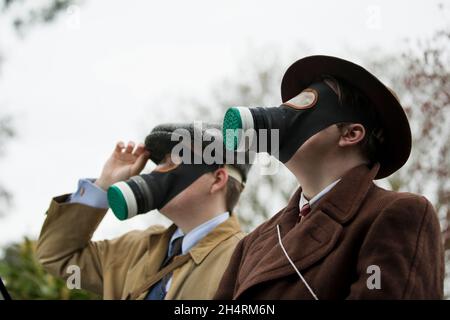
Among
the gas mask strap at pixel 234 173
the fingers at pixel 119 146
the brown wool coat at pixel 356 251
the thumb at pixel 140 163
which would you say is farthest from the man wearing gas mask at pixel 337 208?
the fingers at pixel 119 146

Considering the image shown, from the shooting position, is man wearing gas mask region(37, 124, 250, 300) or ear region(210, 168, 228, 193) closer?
man wearing gas mask region(37, 124, 250, 300)

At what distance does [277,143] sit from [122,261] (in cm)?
175

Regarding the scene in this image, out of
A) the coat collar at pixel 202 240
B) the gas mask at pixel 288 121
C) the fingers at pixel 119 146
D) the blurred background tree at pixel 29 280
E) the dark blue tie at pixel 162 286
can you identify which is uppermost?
the gas mask at pixel 288 121

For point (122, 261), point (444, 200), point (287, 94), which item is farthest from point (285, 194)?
point (287, 94)

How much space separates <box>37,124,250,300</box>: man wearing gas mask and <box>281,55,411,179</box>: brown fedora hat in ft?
3.37

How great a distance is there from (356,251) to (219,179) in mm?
1526

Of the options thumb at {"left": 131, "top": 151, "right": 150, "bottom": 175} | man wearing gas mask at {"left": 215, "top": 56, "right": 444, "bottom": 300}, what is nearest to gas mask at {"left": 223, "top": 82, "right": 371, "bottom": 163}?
man wearing gas mask at {"left": 215, "top": 56, "right": 444, "bottom": 300}

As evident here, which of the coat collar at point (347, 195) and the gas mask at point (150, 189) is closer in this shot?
the coat collar at point (347, 195)

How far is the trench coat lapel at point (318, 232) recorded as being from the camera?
238cm

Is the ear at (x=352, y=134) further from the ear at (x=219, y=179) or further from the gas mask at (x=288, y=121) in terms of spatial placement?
the ear at (x=219, y=179)

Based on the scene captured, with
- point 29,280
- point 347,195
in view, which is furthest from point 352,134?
point 29,280

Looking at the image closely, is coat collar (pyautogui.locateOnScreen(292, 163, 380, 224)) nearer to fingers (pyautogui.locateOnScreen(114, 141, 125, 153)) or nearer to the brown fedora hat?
the brown fedora hat

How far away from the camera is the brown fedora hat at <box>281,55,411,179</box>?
259 centimetres

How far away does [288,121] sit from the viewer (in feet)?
8.36
